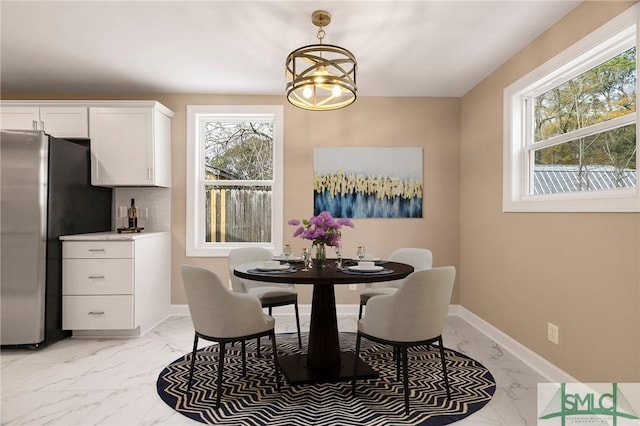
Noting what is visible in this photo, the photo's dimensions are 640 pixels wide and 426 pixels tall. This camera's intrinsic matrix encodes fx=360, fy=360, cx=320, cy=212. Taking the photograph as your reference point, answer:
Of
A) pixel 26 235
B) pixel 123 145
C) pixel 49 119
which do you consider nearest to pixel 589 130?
pixel 123 145

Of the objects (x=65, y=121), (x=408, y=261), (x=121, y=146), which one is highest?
(x=65, y=121)

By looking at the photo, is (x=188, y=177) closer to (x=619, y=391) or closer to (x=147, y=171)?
(x=147, y=171)

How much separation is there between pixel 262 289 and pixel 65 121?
2643 millimetres

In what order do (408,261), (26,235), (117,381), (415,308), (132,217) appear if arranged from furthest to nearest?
1. (132,217)
2. (408,261)
3. (26,235)
4. (117,381)
5. (415,308)

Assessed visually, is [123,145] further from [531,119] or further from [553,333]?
[553,333]

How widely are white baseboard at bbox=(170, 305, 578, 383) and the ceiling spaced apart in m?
2.43

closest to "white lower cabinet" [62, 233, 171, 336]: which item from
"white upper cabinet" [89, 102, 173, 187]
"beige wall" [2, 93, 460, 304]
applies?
"white upper cabinet" [89, 102, 173, 187]

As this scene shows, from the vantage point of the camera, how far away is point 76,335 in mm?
3354

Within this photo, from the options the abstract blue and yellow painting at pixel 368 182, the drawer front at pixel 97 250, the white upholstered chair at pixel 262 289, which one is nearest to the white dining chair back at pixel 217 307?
the white upholstered chair at pixel 262 289

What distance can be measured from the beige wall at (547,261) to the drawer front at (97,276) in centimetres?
341

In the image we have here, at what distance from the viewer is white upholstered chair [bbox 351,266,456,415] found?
199 cm

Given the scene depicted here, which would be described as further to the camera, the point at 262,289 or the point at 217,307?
the point at 262,289

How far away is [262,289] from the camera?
3.05 m

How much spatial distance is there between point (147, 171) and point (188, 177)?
1.64 feet
